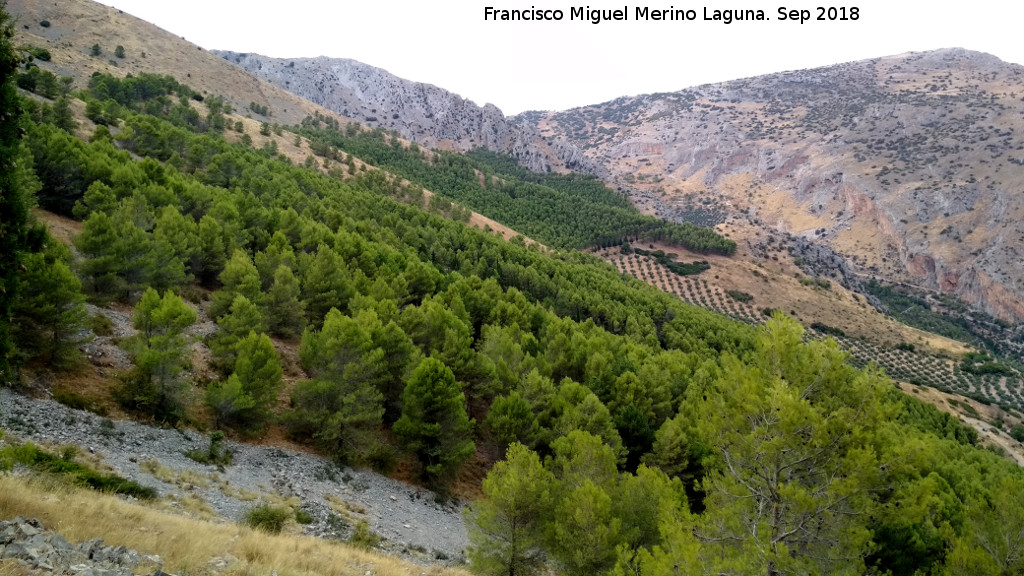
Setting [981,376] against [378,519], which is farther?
[981,376]

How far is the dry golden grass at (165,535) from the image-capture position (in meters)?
9.66

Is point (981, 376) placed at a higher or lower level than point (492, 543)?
lower

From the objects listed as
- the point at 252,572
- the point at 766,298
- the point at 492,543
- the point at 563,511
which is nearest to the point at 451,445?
the point at 492,543

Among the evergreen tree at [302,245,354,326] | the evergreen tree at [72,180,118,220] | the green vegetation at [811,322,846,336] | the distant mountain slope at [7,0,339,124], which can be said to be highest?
the distant mountain slope at [7,0,339,124]

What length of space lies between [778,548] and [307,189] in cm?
6562

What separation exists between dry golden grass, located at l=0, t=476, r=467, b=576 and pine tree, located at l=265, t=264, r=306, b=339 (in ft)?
63.7

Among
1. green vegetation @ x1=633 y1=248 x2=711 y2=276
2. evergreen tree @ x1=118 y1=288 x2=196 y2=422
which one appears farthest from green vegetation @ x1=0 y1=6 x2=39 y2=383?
green vegetation @ x1=633 y1=248 x2=711 y2=276

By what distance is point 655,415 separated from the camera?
33312 mm

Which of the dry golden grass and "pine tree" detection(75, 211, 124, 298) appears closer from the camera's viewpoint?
the dry golden grass

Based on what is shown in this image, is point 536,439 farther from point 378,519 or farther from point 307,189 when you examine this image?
point 307,189

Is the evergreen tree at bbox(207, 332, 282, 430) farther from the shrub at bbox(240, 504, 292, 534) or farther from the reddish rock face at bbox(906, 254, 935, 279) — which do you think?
the reddish rock face at bbox(906, 254, 935, 279)

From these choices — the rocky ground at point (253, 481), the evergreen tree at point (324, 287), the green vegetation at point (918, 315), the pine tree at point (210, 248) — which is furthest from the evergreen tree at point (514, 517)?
the green vegetation at point (918, 315)

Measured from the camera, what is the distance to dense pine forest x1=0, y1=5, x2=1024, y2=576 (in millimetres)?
10641

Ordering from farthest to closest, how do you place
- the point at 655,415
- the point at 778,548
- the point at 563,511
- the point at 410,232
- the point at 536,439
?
the point at 410,232, the point at 655,415, the point at 536,439, the point at 563,511, the point at 778,548
